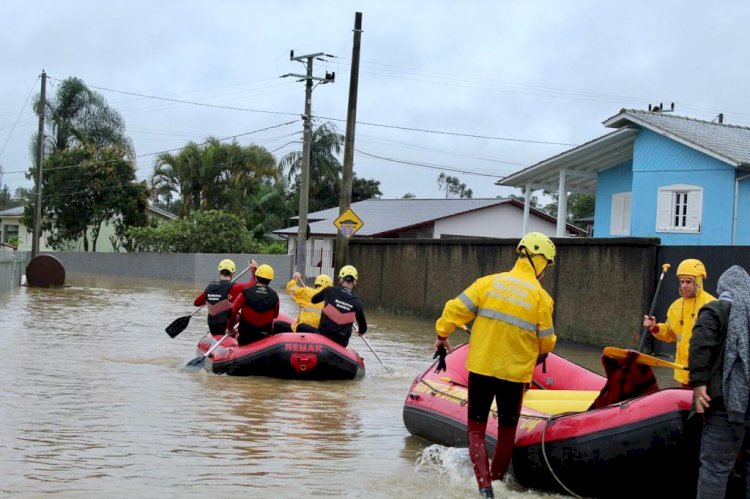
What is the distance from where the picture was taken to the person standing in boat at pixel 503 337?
6.45m

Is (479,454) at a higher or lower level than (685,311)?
lower

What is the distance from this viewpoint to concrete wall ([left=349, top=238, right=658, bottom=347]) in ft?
54.4

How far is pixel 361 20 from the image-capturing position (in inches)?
990

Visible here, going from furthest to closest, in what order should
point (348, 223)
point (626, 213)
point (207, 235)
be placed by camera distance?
1. point (207, 235)
2. point (626, 213)
3. point (348, 223)

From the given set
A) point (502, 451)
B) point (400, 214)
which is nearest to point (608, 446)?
point (502, 451)

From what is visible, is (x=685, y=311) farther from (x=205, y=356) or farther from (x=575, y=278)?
(x=575, y=278)

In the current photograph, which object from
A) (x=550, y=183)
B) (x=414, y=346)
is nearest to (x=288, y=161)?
(x=550, y=183)

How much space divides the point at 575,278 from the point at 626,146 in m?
8.94

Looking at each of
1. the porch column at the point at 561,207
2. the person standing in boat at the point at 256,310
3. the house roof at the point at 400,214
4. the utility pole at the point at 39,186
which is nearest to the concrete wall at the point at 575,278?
the porch column at the point at 561,207

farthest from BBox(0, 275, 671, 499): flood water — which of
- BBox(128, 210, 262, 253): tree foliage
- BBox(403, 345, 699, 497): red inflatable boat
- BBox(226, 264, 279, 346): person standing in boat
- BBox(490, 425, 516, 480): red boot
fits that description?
BBox(128, 210, 262, 253): tree foliage

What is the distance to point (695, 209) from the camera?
2355 cm

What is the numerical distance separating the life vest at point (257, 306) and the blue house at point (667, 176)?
13757mm

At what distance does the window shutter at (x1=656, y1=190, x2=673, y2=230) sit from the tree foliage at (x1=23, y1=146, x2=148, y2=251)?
32.9 m

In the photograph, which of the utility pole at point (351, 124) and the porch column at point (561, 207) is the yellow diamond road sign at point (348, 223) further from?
the porch column at point (561, 207)
